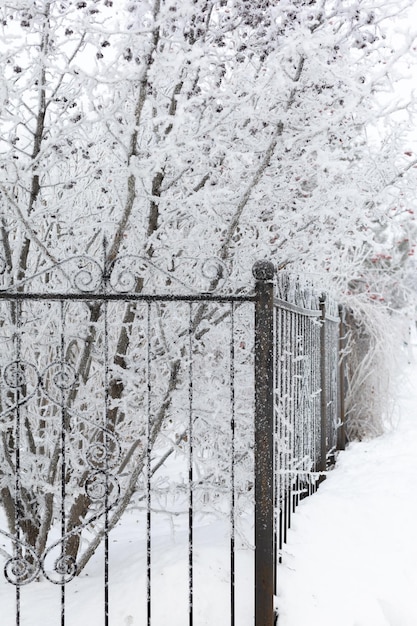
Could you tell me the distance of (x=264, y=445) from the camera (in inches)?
121

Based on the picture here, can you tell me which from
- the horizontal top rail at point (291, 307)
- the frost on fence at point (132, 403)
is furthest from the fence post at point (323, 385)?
the frost on fence at point (132, 403)

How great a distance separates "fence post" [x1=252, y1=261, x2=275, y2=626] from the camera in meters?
3.08

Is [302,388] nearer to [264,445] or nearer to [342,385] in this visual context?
[264,445]

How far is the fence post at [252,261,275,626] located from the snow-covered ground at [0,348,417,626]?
26 cm

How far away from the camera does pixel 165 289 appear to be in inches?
157

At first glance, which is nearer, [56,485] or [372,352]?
[56,485]

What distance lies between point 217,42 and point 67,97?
0.90m

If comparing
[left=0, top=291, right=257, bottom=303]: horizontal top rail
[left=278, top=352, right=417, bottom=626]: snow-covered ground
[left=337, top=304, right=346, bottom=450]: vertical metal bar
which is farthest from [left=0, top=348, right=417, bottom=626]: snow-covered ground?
[left=337, top=304, right=346, bottom=450]: vertical metal bar

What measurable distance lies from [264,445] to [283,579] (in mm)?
1006

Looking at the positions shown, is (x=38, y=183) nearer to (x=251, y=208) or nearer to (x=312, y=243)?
(x=251, y=208)

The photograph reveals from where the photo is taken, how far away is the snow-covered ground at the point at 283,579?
3.38m

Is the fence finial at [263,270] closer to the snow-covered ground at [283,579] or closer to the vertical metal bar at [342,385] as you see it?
the snow-covered ground at [283,579]

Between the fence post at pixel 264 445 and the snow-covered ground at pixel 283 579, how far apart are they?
0.26 metres

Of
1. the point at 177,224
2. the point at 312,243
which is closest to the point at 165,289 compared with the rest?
the point at 177,224
